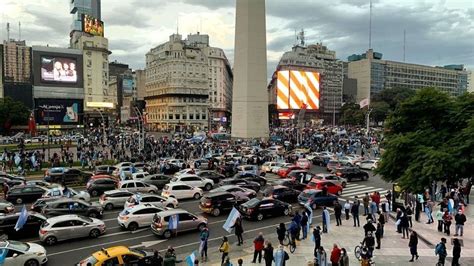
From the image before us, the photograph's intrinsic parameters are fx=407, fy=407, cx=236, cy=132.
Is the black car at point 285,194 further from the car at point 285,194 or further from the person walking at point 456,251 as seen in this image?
the person walking at point 456,251

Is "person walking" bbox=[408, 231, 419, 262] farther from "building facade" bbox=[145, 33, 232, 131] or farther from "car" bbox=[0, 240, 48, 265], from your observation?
"building facade" bbox=[145, 33, 232, 131]

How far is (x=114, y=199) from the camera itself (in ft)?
80.4

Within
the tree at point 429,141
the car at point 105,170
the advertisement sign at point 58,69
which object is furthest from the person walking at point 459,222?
the advertisement sign at point 58,69

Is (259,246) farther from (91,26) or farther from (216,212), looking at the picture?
(91,26)

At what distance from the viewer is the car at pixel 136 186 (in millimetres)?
27172

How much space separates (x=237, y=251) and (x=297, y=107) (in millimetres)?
61959

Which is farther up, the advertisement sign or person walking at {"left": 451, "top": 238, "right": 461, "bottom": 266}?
the advertisement sign

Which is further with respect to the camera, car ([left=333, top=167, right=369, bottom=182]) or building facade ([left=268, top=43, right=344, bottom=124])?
building facade ([left=268, top=43, right=344, bottom=124])

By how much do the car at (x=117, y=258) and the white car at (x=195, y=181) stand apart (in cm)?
1528

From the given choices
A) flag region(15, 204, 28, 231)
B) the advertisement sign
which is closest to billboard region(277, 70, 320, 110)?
the advertisement sign

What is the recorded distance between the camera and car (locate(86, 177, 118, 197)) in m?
28.7

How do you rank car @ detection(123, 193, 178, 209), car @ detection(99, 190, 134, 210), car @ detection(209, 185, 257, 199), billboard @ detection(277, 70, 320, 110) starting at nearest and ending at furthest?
1. car @ detection(123, 193, 178, 209)
2. car @ detection(99, 190, 134, 210)
3. car @ detection(209, 185, 257, 199)
4. billboard @ detection(277, 70, 320, 110)

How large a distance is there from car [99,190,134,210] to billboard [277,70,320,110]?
2155 inches

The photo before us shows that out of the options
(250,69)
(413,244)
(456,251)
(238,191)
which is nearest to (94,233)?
(238,191)
